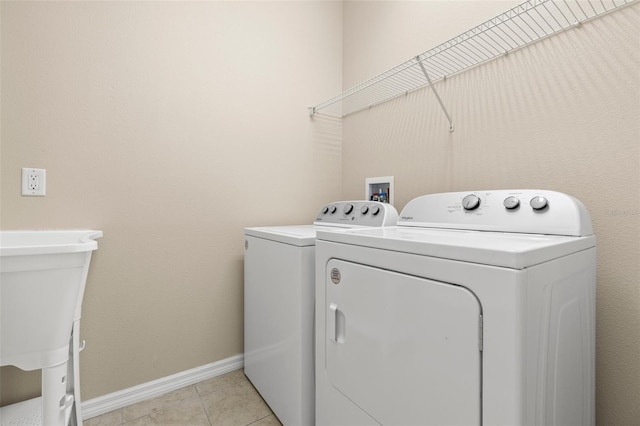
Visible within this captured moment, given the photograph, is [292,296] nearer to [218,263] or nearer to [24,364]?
[218,263]

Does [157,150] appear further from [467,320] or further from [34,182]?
[467,320]

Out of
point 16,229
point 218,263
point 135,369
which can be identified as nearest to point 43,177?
point 16,229

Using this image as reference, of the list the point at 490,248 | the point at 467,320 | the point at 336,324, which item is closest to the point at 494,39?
the point at 490,248

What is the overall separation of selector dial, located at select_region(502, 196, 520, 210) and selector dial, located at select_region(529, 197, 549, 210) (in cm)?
4

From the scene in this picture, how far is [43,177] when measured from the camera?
1.25 m

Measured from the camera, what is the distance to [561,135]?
1.10 meters

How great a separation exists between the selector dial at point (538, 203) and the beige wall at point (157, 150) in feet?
4.30

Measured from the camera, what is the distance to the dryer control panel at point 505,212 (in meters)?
0.88

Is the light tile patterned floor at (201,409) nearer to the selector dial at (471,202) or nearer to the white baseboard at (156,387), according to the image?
the white baseboard at (156,387)

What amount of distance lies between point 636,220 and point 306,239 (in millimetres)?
1080

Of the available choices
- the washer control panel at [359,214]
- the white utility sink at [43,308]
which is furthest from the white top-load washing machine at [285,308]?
the white utility sink at [43,308]

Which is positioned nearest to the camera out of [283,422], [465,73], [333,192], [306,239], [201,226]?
[306,239]

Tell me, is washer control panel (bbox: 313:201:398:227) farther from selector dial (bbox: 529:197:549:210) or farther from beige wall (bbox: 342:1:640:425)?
selector dial (bbox: 529:197:549:210)

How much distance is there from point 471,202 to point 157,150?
1458 mm
